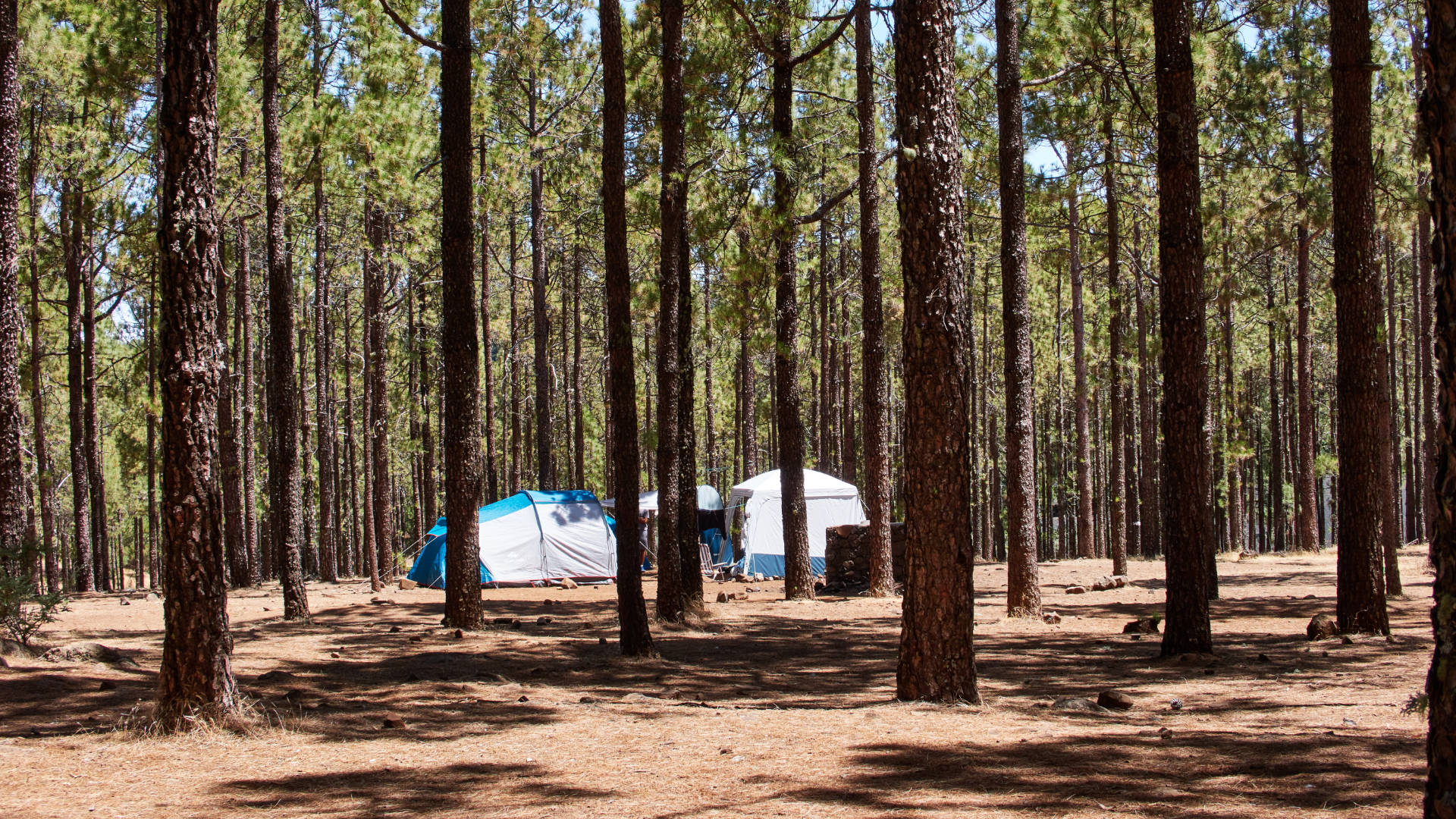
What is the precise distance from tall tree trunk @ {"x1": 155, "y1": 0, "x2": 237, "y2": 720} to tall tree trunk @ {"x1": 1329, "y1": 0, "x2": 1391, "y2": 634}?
28.6 feet

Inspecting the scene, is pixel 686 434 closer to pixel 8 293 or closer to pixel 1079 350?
pixel 8 293

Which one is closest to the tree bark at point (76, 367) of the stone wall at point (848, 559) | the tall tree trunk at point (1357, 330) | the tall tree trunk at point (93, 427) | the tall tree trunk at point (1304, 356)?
the tall tree trunk at point (93, 427)

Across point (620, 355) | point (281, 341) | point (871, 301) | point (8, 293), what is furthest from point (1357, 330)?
point (8, 293)

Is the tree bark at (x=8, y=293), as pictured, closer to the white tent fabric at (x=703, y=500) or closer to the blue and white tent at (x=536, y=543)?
the blue and white tent at (x=536, y=543)

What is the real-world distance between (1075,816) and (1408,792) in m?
1.37

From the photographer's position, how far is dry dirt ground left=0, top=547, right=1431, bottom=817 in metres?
4.15

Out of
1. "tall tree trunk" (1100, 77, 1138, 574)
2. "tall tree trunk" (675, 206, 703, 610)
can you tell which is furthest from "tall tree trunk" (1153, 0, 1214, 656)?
"tall tree trunk" (675, 206, 703, 610)

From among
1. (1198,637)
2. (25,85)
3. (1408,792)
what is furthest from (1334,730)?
(25,85)

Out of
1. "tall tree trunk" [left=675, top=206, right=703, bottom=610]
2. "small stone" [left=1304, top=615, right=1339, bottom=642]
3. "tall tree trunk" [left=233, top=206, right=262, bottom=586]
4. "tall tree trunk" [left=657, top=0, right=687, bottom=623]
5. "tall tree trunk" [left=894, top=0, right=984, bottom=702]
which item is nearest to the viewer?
"tall tree trunk" [left=894, top=0, right=984, bottom=702]

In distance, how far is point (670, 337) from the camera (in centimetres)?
1140

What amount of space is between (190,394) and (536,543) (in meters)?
14.4

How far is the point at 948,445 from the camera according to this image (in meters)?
5.74

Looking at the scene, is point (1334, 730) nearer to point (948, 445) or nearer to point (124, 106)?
point (948, 445)

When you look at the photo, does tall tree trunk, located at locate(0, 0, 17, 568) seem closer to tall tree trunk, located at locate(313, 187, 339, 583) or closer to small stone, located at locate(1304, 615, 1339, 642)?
tall tree trunk, located at locate(313, 187, 339, 583)
